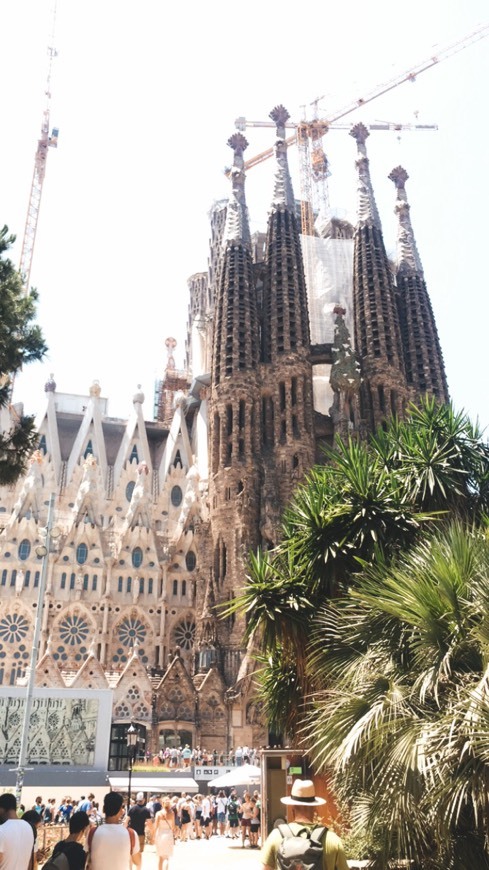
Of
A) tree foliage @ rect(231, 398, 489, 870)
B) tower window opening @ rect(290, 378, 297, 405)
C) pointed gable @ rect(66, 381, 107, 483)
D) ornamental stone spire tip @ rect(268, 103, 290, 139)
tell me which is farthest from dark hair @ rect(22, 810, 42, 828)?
ornamental stone spire tip @ rect(268, 103, 290, 139)

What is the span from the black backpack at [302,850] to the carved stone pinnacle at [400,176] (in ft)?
198

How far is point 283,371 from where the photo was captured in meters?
48.6

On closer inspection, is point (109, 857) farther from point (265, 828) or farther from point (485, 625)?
point (265, 828)

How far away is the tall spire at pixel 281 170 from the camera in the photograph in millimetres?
54844

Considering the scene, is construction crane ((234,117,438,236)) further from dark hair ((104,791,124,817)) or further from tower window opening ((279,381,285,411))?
dark hair ((104,791,124,817))

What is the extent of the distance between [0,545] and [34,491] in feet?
15.0

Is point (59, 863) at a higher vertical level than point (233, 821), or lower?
higher

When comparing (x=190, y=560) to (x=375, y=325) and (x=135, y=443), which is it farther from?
(x=375, y=325)

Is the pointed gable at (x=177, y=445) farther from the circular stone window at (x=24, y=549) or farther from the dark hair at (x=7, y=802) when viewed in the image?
the dark hair at (x=7, y=802)

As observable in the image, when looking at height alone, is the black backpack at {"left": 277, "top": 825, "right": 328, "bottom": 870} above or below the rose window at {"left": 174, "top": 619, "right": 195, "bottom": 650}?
below

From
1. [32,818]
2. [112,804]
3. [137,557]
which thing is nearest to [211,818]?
[32,818]

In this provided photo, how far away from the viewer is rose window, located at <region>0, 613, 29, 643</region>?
44.8 m

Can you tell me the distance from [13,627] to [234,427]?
16.5m

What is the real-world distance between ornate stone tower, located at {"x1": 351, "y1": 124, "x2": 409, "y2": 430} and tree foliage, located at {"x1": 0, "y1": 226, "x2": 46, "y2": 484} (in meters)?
34.2
